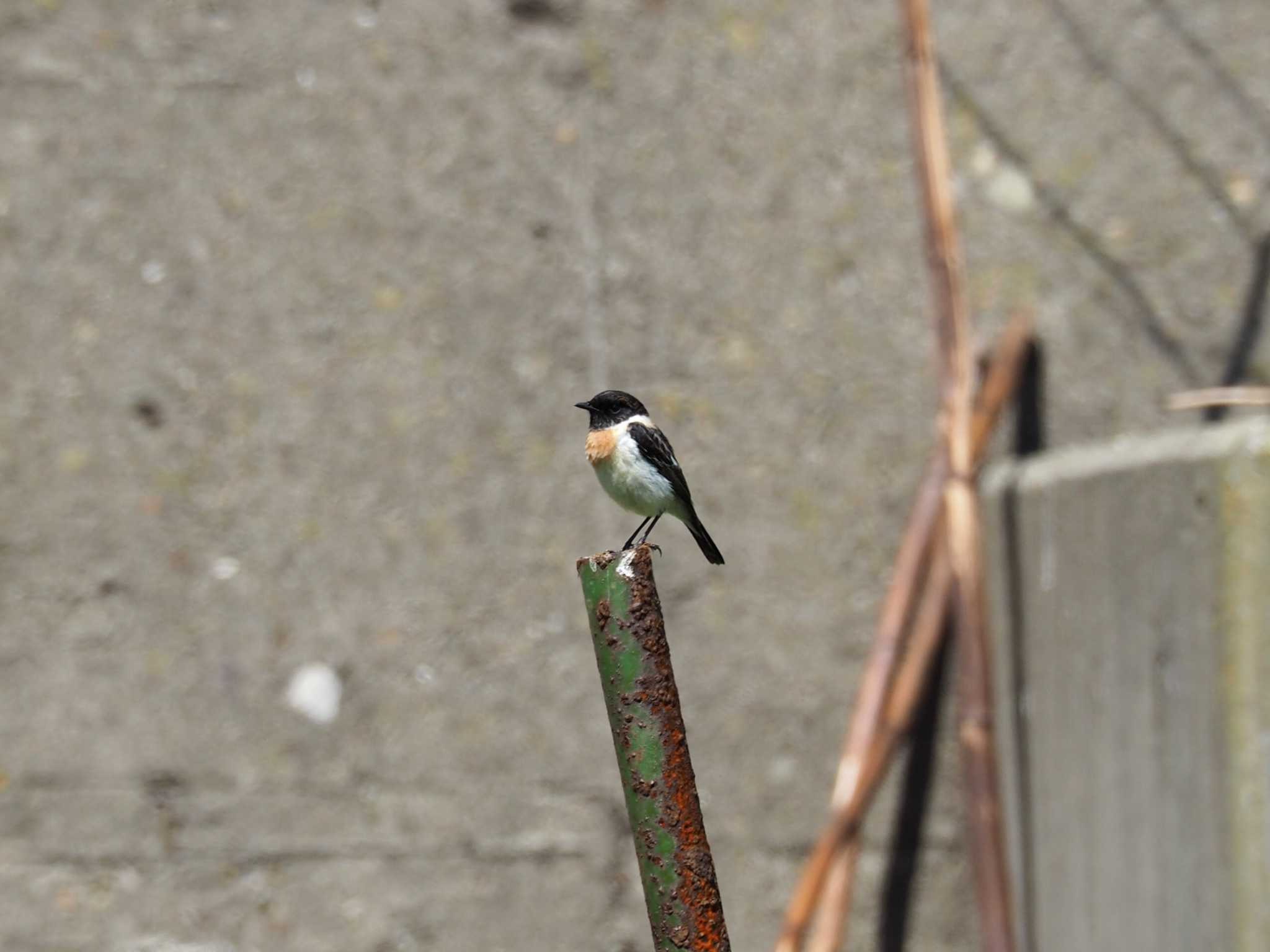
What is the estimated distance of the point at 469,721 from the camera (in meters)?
3.98

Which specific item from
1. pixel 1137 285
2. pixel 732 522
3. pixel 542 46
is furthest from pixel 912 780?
pixel 542 46

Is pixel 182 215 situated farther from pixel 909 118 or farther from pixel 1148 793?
pixel 1148 793

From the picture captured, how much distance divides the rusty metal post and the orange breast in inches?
63.0

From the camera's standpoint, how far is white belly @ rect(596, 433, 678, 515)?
296cm

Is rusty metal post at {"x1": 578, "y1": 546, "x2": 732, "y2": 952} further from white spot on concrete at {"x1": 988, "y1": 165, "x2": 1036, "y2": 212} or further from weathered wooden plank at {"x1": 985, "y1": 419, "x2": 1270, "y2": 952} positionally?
white spot on concrete at {"x1": 988, "y1": 165, "x2": 1036, "y2": 212}

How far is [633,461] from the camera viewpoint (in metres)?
2.96

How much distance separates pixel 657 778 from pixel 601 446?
172 centimetres

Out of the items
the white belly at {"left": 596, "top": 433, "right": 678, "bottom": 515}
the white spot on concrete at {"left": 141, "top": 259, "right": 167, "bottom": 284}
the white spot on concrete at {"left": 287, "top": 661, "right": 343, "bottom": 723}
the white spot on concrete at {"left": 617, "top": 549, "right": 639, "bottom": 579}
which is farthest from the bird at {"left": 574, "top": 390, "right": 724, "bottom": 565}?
the white spot on concrete at {"left": 141, "top": 259, "right": 167, "bottom": 284}

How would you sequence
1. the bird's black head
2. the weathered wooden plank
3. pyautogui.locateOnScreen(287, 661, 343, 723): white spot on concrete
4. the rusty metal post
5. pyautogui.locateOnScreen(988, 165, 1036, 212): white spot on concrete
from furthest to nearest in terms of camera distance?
pyautogui.locateOnScreen(988, 165, 1036, 212): white spot on concrete → pyautogui.locateOnScreen(287, 661, 343, 723): white spot on concrete → the bird's black head → the weathered wooden plank → the rusty metal post

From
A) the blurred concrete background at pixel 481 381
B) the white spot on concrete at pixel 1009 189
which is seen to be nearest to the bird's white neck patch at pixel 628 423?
the blurred concrete background at pixel 481 381

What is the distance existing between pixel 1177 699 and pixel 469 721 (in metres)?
1.85

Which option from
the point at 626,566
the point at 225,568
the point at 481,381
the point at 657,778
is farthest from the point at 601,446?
the point at 657,778

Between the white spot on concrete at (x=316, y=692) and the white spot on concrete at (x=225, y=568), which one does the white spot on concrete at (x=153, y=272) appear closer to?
the white spot on concrete at (x=225, y=568)

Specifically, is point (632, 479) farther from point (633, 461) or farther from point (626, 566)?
point (626, 566)
